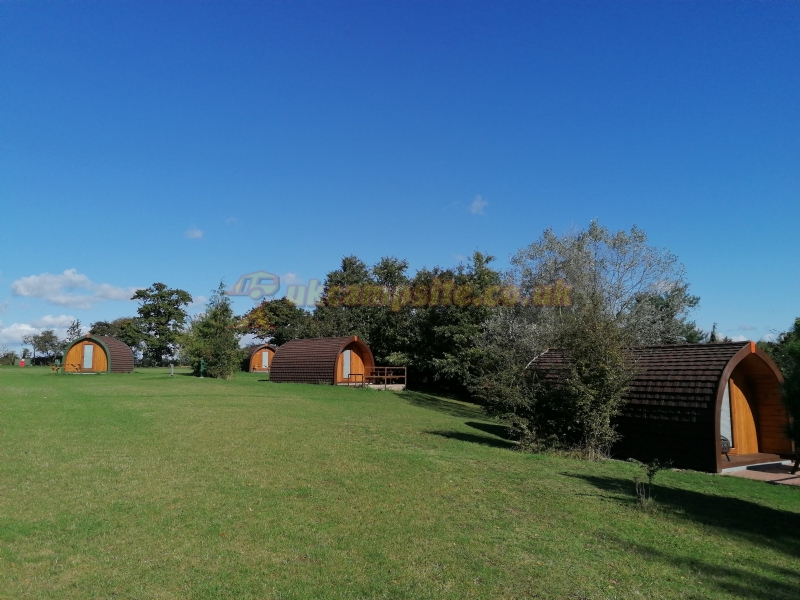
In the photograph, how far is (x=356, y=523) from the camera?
6812 millimetres

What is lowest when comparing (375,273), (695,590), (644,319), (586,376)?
(695,590)

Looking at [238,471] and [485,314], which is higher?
[485,314]

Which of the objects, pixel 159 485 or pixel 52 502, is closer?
pixel 52 502

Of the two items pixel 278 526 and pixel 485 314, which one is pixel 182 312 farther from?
pixel 278 526

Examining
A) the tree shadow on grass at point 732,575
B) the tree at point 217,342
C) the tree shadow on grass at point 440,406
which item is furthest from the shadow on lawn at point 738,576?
the tree at point 217,342

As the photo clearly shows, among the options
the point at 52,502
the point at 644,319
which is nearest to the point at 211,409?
the point at 52,502

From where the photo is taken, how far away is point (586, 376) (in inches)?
522

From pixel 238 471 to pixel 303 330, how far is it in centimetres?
4407

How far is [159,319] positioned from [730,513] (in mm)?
73243

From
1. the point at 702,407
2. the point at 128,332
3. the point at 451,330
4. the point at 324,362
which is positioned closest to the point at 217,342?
the point at 324,362

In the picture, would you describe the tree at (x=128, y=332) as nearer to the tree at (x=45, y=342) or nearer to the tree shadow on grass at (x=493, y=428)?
the tree at (x=45, y=342)

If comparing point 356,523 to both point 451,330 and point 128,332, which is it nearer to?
point 451,330

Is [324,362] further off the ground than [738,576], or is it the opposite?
[324,362]

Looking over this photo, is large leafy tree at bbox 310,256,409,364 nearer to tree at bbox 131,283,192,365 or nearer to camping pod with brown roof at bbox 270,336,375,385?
camping pod with brown roof at bbox 270,336,375,385
